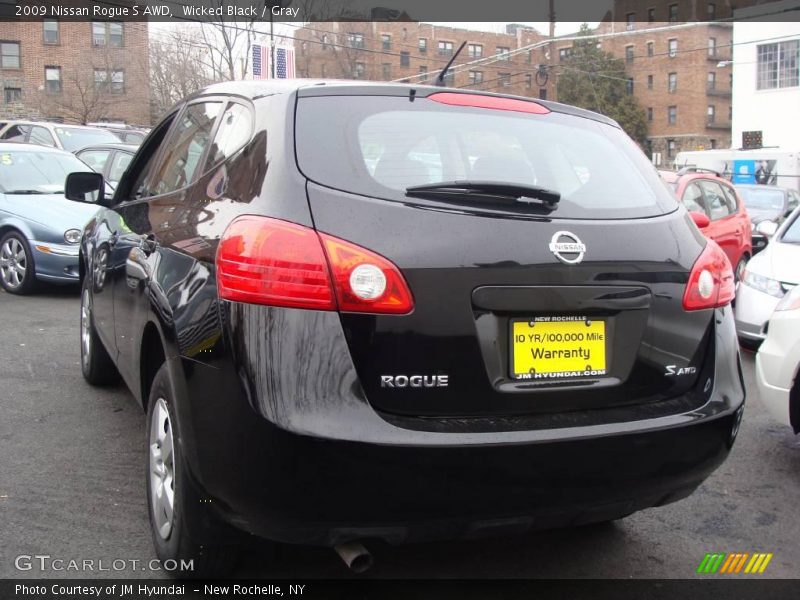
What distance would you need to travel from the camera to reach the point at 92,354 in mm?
5082

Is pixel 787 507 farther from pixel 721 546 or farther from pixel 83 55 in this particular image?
pixel 83 55

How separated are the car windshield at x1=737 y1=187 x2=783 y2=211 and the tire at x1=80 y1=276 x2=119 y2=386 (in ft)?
47.8

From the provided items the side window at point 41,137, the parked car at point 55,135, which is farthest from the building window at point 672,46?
the side window at point 41,137

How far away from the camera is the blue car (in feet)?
28.1

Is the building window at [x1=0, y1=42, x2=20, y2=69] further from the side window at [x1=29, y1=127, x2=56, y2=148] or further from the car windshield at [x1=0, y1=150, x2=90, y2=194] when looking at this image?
the car windshield at [x1=0, y1=150, x2=90, y2=194]

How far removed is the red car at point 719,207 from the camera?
9.45 metres

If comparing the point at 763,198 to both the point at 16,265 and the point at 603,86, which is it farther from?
the point at 603,86

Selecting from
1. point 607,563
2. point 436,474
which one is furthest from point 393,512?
point 607,563

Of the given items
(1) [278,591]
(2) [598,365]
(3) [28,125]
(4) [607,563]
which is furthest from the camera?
(3) [28,125]

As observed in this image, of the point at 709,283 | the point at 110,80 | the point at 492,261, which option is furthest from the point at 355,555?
the point at 110,80

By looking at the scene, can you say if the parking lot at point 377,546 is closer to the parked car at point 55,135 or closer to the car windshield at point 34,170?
the car windshield at point 34,170

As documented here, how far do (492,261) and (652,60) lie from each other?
64.4 meters

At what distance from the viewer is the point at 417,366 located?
2320 millimetres

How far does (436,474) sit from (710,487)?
221cm
